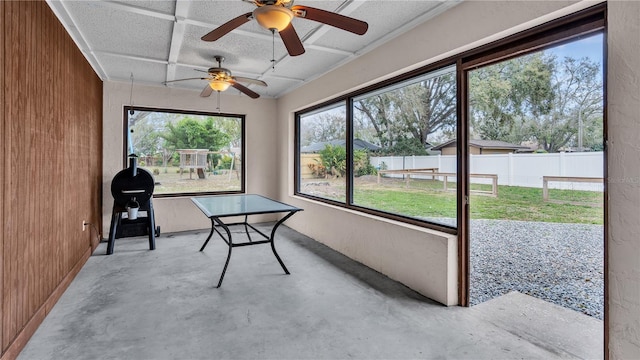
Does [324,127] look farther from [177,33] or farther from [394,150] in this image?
[177,33]

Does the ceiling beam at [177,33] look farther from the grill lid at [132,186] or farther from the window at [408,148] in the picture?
the window at [408,148]

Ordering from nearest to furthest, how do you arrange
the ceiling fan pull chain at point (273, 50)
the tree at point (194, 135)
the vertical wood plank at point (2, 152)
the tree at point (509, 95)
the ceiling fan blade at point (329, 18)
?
the vertical wood plank at point (2, 152)
the ceiling fan blade at point (329, 18)
the tree at point (509, 95)
the ceiling fan pull chain at point (273, 50)
the tree at point (194, 135)

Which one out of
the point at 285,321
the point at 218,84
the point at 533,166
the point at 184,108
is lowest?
the point at 285,321

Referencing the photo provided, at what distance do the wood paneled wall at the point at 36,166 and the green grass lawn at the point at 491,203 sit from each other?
3.25 meters

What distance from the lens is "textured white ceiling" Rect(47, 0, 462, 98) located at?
275 centimetres

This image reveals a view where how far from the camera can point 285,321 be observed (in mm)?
2502

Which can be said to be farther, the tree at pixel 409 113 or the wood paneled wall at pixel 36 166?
the tree at pixel 409 113

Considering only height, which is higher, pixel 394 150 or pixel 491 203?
pixel 394 150

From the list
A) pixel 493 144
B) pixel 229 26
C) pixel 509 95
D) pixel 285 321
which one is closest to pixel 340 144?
pixel 493 144

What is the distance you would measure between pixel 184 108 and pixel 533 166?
5.38m

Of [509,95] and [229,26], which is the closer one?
[229,26]

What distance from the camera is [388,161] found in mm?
3801

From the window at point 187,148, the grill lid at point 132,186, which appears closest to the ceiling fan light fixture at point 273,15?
the grill lid at point 132,186

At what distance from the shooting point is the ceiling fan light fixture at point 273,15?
76.8 inches
